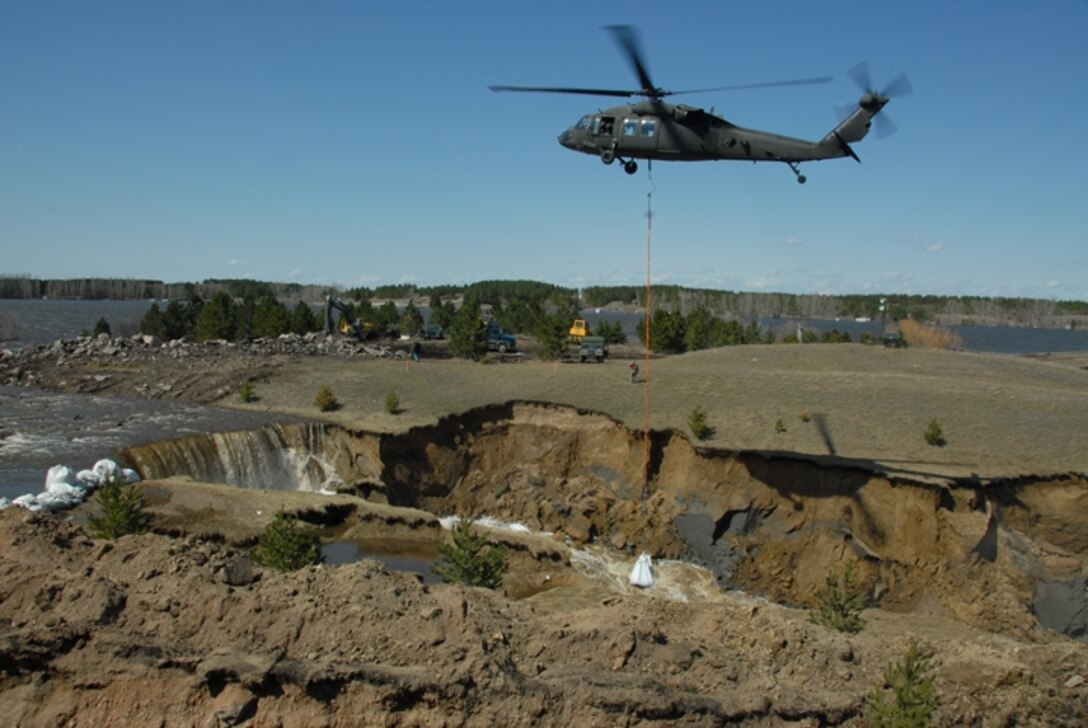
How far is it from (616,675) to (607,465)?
967 inches

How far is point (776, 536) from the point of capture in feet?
102

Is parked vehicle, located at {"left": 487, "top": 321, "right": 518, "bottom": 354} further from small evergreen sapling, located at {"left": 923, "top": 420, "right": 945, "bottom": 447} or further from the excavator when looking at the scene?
small evergreen sapling, located at {"left": 923, "top": 420, "right": 945, "bottom": 447}

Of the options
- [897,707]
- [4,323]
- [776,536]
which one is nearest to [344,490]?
[776,536]

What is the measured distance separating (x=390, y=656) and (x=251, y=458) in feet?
82.0

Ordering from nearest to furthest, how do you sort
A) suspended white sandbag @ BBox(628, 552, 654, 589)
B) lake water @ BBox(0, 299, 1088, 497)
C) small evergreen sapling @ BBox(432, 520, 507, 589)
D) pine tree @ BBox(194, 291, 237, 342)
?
small evergreen sapling @ BBox(432, 520, 507, 589)
suspended white sandbag @ BBox(628, 552, 654, 589)
lake water @ BBox(0, 299, 1088, 497)
pine tree @ BBox(194, 291, 237, 342)

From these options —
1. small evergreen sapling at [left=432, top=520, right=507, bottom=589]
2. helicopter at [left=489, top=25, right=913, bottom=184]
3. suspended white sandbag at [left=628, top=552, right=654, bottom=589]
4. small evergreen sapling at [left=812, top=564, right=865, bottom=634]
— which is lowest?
suspended white sandbag at [left=628, top=552, right=654, bottom=589]

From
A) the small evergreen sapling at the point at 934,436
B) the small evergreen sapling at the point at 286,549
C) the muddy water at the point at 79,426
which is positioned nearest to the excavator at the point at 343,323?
the muddy water at the point at 79,426

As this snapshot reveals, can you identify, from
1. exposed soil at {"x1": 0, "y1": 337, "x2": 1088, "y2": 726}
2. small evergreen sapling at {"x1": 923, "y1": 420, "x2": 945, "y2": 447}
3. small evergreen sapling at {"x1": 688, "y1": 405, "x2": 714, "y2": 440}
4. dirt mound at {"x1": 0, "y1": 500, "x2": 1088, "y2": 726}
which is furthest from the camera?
small evergreen sapling at {"x1": 688, "y1": 405, "x2": 714, "y2": 440}

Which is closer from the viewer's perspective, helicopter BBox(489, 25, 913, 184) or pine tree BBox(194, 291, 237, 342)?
helicopter BBox(489, 25, 913, 184)

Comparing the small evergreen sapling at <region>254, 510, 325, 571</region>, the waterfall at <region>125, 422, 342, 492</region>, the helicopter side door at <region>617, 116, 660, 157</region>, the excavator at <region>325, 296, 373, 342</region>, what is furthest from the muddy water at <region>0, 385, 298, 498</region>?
the excavator at <region>325, 296, 373, 342</region>

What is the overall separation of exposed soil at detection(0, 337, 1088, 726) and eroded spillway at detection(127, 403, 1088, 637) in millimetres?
105

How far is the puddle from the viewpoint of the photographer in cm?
2541

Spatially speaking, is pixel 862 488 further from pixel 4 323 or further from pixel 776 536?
pixel 4 323

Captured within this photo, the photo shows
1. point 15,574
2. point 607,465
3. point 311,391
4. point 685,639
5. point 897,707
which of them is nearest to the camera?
point 897,707
